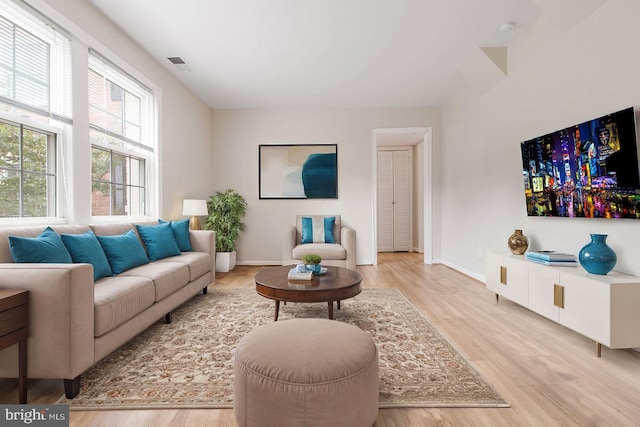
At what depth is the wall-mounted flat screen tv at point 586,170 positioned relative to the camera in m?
2.11

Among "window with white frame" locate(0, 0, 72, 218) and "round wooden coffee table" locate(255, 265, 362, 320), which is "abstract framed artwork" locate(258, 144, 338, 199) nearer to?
Result: "round wooden coffee table" locate(255, 265, 362, 320)

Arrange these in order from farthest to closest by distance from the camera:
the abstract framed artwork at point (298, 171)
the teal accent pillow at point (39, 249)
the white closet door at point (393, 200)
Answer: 1. the white closet door at point (393, 200)
2. the abstract framed artwork at point (298, 171)
3. the teal accent pillow at point (39, 249)

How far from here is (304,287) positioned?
240 centimetres

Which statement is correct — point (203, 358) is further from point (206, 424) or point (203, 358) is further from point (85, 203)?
point (85, 203)

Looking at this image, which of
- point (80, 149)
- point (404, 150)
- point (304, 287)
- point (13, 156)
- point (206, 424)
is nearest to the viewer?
point (206, 424)

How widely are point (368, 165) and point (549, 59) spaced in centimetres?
289

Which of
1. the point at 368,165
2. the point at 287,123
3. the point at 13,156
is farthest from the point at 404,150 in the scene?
the point at 13,156

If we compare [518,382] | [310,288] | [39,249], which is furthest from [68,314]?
[518,382]

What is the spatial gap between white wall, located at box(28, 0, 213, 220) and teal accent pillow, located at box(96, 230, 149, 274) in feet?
1.51

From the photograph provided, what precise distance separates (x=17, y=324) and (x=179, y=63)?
3.30 m

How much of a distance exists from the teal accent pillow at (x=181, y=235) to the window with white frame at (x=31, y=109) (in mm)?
1075

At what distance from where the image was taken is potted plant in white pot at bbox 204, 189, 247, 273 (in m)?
4.88

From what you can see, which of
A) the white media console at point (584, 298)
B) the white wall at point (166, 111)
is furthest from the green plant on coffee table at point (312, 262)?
the white wall at point (166, 111)

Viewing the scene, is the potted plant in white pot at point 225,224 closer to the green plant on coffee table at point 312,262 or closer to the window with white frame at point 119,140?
the window with white frame at point 119,140
